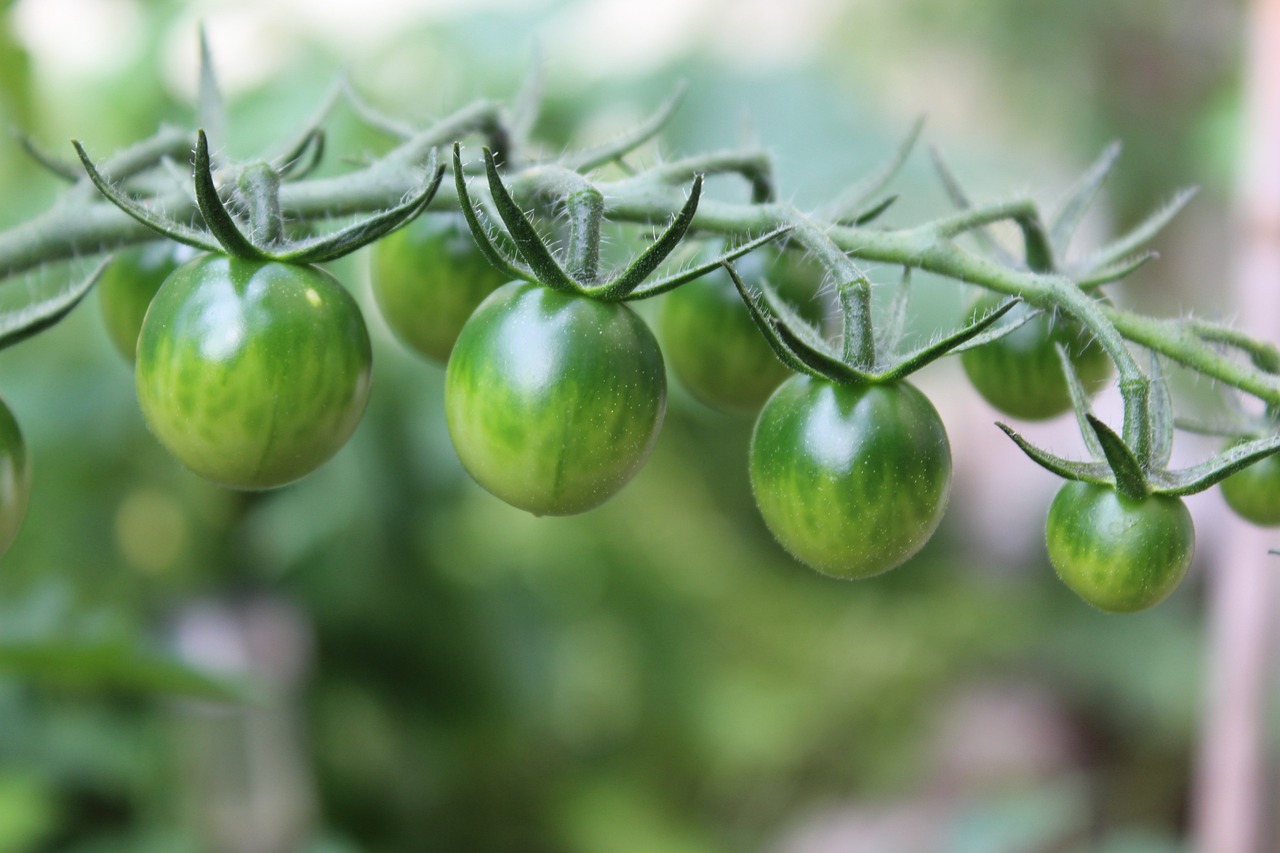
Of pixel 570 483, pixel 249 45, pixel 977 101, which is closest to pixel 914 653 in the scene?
pixel 249 45

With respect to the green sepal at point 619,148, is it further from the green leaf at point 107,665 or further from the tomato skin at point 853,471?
the green leaf at point 107,665

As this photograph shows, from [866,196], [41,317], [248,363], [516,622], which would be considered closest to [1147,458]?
[866,196]

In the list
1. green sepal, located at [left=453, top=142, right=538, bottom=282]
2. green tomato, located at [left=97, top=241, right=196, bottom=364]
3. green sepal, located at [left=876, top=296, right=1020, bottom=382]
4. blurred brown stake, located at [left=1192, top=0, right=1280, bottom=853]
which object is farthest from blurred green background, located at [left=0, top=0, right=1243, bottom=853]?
green sepal, located at [left=876, top=296, right=1020, bottom=382]

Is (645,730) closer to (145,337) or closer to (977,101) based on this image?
(145,337)

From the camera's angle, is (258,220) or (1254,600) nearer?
(258,220)

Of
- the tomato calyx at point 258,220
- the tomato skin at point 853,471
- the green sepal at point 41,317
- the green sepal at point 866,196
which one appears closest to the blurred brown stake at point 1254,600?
the green sepal at point 866,196

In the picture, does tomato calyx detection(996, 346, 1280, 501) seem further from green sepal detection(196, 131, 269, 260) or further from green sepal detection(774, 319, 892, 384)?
green sepal detection(196, 131, 269, 260)

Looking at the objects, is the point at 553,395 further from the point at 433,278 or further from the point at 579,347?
the point at 433,278
